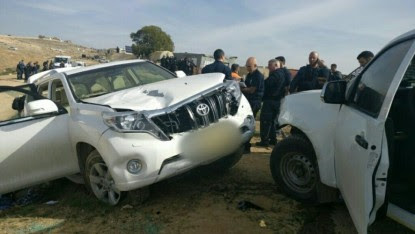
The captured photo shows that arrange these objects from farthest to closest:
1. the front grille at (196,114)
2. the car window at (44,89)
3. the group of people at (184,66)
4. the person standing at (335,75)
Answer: the group of people at (184,66), the person standing at (335,75), the car window at (44,89), the front grille at (196,114)

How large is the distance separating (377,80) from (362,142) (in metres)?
0.59

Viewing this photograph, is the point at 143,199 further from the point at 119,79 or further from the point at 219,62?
the point at 219,62

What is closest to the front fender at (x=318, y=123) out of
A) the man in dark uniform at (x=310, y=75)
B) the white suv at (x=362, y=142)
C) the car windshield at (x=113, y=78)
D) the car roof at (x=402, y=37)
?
the white suv at (x=362, y=142)

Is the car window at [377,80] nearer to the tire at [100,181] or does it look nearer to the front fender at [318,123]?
the front fender at [318,123]

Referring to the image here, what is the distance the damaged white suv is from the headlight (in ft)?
0.03

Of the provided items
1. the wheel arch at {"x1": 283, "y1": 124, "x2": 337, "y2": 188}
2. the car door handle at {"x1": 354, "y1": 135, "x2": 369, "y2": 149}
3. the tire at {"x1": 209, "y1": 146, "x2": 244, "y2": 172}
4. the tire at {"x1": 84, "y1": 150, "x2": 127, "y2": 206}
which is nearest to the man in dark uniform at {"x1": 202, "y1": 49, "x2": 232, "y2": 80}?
the tire at {"x1": 209, "y1": 146, "x2": 244, "y2": 172}

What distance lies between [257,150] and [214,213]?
2963mm

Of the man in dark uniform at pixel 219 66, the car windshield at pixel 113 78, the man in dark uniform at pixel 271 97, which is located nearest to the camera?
the car windshield at pixel 113 78

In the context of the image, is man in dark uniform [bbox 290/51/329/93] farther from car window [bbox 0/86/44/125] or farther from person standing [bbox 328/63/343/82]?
car window [bbox 0/86/44/125]

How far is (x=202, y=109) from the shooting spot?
14.3 ft

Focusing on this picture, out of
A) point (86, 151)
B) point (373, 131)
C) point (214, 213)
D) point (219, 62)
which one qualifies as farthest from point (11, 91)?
point (373, 131)

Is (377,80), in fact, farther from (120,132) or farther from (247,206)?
(120,132)

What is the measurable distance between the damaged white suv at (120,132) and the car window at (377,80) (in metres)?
1.76

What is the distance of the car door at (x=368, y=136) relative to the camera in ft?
7.79
